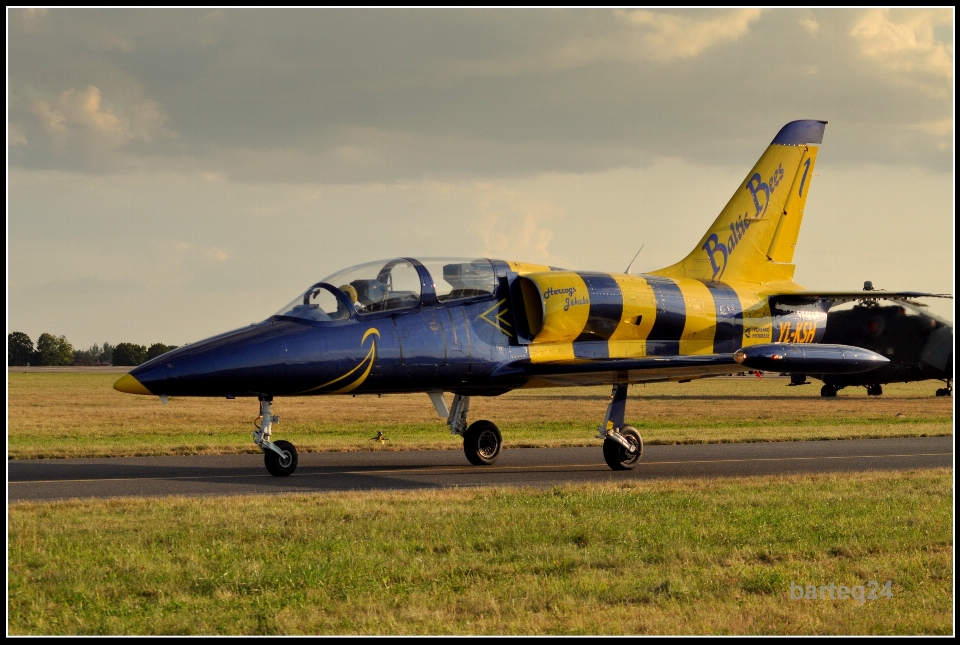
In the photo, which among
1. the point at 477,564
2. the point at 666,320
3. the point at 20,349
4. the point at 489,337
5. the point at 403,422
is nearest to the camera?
the point at 477,564

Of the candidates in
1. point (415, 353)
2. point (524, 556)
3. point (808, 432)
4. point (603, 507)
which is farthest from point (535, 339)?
point (808, 432)

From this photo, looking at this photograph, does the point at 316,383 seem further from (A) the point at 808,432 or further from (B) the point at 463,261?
(A) the point at 808,432

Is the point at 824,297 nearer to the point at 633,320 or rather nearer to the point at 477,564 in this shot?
the point at 633,320

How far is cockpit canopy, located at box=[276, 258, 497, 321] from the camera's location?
16266mm

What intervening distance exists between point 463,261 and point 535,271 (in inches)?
60.2

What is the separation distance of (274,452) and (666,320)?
7472mm

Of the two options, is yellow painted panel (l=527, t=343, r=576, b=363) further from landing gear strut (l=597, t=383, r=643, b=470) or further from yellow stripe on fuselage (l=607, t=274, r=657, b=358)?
landing gear strut (l=597, t=383, r=643, b=470)

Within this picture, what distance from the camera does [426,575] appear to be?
8.76m

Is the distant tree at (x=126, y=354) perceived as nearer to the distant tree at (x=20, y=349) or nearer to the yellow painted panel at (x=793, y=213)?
the distant tree at (x=20, y=349)

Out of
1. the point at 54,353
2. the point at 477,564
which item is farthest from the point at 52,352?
the point at 477,564

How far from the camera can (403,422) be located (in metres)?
34.2

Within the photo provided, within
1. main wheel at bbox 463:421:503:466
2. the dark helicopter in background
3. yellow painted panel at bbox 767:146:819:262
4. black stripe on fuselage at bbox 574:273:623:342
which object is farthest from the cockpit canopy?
the dark helicopter in background

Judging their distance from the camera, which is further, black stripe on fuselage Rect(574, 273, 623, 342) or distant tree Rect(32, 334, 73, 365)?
distant tree Rect(32, 334, 73, 365)

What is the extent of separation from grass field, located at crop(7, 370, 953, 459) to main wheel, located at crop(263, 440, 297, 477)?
543 centimetres
